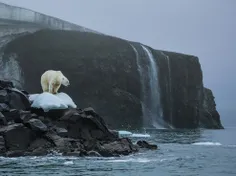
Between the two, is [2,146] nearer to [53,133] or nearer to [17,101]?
[53,133]

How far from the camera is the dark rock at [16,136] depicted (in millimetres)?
31917

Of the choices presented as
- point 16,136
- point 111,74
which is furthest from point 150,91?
point 16,136

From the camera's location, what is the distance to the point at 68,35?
95.7m

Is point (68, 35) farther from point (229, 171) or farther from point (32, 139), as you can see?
point (229, 171)

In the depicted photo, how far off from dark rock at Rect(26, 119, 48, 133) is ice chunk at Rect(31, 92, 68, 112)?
3435 millimetres

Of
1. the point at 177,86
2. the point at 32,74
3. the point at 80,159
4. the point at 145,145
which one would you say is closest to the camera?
the point at 80,159

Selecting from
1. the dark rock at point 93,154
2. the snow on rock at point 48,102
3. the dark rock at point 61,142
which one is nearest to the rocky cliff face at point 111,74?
the snow on rock at point 48,102

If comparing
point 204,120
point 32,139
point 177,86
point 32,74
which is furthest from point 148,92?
point 32,139

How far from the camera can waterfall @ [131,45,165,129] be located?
94.2 metres

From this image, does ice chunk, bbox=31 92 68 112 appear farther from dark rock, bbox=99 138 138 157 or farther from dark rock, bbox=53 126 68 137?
dark rock, bbox=99 138 138 157

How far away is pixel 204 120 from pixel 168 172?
80820 mm

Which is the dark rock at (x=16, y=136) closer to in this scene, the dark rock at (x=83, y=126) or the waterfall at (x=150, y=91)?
the dark rock at (x=83, y=126)

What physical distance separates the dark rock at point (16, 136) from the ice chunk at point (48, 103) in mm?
4743

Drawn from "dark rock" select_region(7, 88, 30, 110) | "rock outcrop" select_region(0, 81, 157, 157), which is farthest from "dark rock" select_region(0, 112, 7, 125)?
"dark rock" select_region(7, 88, 30, 110)
